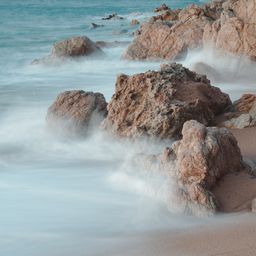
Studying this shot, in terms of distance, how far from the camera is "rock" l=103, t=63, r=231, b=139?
25.1ft

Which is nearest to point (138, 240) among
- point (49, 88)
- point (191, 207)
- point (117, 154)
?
point (191, 207)


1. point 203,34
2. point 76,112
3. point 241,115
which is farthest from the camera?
point 203,34

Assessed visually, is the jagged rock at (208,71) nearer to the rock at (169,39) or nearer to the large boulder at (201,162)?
the rock at (169,39)

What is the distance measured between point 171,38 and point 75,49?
342 centimetres

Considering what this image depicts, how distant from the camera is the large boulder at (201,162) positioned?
504cm

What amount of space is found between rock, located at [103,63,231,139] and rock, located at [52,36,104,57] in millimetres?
10073

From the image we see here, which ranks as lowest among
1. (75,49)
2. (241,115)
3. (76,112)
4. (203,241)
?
(75,49)

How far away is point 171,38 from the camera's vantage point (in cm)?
1741

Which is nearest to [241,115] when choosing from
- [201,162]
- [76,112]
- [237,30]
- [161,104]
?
[161,104]

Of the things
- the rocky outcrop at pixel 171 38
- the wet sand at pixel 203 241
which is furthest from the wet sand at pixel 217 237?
the rocky outcrop at pixel 171 38

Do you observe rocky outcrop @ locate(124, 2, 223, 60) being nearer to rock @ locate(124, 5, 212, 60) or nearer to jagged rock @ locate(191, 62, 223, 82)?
rock @ locate(124, 5, 212, 60)

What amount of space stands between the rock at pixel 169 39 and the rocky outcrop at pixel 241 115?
754 cm

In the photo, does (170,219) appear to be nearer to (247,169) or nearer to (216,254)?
(216,254)

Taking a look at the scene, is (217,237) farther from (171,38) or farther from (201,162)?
(171,38)
